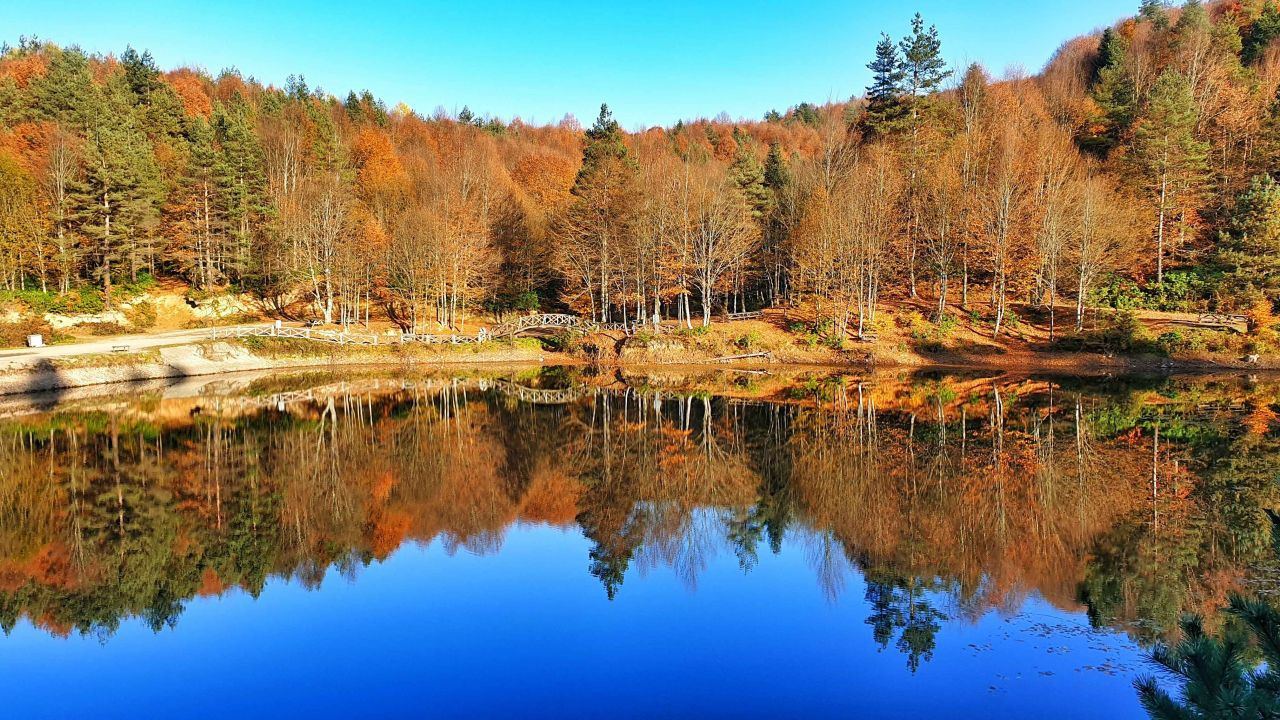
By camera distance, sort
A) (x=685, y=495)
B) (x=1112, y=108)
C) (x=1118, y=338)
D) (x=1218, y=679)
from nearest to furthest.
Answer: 1. (x=1218, y=679)
2. (x=685, y=495)
3. (x=1118, y=338)
4. (x=1112, y=108)

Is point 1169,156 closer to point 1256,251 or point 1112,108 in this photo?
point 1112,108

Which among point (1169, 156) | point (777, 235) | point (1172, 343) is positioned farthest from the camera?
point (777, 235)

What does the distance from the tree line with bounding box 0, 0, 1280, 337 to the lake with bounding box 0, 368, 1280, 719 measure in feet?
72.5

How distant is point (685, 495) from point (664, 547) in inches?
138

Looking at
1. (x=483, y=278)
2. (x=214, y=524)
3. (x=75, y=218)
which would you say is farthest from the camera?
(x=483, y=278)

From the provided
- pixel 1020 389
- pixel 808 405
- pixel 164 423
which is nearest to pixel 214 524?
pixel 164 423

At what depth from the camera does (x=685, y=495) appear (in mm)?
17453

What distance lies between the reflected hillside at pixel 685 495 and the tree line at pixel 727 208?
19.2 metres

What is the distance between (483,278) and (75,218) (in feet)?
88.6

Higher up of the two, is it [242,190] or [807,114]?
[807,114]

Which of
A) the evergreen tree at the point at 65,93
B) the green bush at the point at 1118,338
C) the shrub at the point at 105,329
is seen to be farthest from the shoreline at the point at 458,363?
the evergreen tree at the point at 65,93

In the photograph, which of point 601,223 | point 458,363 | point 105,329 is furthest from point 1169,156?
point 105,329

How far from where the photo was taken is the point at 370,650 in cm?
1003

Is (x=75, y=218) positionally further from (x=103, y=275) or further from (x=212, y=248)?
(x=212, y=248)
